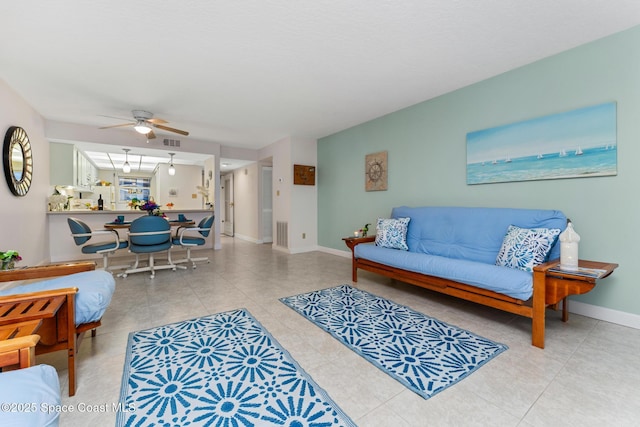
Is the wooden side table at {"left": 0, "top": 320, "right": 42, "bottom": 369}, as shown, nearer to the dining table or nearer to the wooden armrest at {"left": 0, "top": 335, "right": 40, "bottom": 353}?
the wooden armrest at {"left": 0, "top": 335, "right": 40, "bottom": 353}

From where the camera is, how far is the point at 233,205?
27.7ft

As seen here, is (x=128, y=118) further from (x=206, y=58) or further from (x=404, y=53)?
(x=404, y=53)

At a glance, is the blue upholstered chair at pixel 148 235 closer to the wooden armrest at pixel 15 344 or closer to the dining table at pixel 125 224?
the dining table at pixel 125 224

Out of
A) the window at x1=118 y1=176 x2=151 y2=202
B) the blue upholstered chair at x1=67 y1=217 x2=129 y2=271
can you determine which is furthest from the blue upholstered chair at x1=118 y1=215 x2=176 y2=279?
the window at x1=118 y1=176 x2=151 y2=202

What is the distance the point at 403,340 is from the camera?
2.03m

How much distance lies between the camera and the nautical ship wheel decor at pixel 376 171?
435cm

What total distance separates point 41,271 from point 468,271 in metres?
3.40

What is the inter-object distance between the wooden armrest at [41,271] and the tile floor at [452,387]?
55 cm

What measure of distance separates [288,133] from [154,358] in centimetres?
444

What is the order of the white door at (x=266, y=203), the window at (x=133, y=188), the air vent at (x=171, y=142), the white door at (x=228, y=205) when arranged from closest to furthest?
the air vent at (x=171, y=142), the white door at (x=266, y=203), the white door at (x=228, y=205), the window at (x=133, y=188)

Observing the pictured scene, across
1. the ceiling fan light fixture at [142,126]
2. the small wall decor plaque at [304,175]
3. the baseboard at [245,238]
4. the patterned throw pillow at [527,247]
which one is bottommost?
the baseboard at [245,238]

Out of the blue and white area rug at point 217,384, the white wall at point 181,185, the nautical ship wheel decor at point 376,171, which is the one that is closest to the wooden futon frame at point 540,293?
the blue and white area rug at point 217,384

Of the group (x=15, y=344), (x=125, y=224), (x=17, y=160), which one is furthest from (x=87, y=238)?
(x=15, y=344)

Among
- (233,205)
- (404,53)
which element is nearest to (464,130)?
(404,53)
